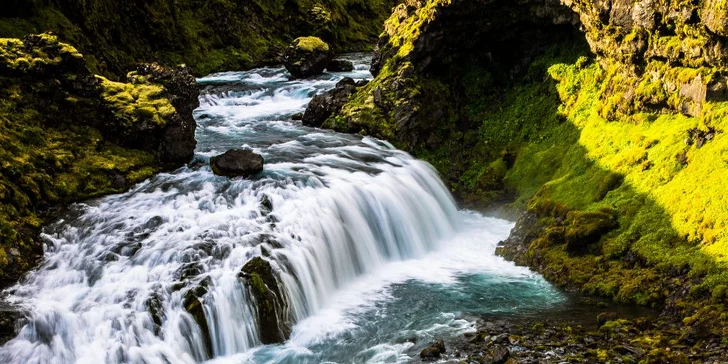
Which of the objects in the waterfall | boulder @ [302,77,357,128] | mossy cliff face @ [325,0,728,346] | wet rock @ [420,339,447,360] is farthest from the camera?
boulder @ [302,77,357,128]

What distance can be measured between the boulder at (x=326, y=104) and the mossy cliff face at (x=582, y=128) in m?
0.56

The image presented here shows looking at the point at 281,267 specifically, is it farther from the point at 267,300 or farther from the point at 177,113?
the point at 177,113

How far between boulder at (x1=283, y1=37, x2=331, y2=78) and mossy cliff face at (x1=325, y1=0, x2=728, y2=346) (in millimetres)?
8826

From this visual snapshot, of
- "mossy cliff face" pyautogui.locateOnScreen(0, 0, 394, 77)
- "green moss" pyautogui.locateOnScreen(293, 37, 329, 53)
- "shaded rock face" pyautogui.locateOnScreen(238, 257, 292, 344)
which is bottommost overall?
"shaded rock face" pyautogui.locateOnScreen(238, 257, 292, 344)

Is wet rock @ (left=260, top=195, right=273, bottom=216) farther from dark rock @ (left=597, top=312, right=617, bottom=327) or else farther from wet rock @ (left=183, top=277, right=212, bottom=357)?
dark rock @ (left=597, top=312, right=617, bottom=327)

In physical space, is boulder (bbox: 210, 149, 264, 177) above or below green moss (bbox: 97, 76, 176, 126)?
below

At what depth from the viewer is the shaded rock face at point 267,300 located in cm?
1334

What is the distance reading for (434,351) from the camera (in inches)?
464

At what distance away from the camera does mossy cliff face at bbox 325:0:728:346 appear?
46.6 ft

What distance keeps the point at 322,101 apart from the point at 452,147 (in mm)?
6571

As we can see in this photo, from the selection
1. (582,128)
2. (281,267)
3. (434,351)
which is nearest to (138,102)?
(281,267)

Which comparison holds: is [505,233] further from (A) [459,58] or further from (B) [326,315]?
(A) [459,58]

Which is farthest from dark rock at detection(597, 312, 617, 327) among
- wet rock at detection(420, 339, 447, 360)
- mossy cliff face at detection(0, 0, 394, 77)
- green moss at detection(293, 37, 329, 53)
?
green moss at detection(293, 37, 329, 53)

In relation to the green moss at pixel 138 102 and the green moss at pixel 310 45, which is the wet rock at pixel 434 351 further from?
the green moss at pixel 310 45
